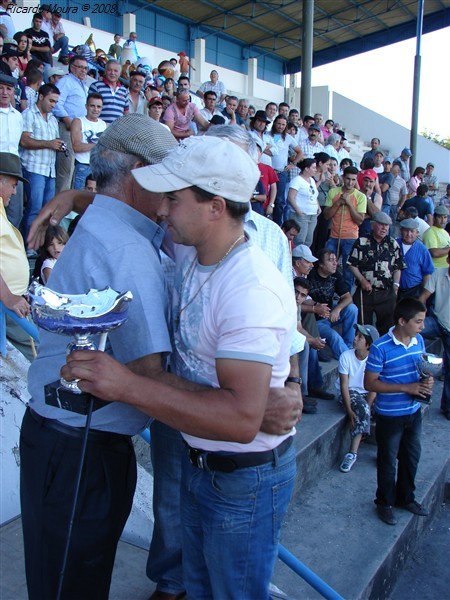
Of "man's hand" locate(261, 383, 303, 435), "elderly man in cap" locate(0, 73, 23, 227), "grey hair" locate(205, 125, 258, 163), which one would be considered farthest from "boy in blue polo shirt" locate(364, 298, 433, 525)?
"elderly man in cap" locate(0, 73, 23, 227)

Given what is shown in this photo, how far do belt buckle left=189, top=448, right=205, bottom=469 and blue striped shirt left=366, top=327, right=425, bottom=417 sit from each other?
2.97 m

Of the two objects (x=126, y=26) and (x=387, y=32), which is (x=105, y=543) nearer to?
(x=126, y=26)

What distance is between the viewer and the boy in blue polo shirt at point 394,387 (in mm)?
4266

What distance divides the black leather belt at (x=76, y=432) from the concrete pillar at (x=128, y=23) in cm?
2184

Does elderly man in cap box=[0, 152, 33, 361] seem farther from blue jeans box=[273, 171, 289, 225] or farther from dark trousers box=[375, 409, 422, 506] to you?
blue jeans box=[273, 171, 289, 225]

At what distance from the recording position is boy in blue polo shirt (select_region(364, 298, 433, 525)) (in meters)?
4.27

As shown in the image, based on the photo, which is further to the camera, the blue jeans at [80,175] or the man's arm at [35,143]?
the blue jeans at [80,175]

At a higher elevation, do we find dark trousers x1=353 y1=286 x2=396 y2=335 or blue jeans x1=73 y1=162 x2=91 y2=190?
blue jeans x1=73 y1=162 x2=91 y2=190

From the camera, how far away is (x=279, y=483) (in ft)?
5.18

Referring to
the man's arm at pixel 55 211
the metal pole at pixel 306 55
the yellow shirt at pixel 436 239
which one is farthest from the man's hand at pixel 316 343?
the metal pole at pixel 306 55

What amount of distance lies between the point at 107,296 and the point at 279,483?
2.35ft

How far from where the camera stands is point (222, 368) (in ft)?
4.43

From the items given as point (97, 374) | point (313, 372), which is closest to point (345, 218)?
point (313, 372)

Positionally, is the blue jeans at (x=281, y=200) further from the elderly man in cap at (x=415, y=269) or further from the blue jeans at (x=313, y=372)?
the blue jeans at (x=313, y=372)
